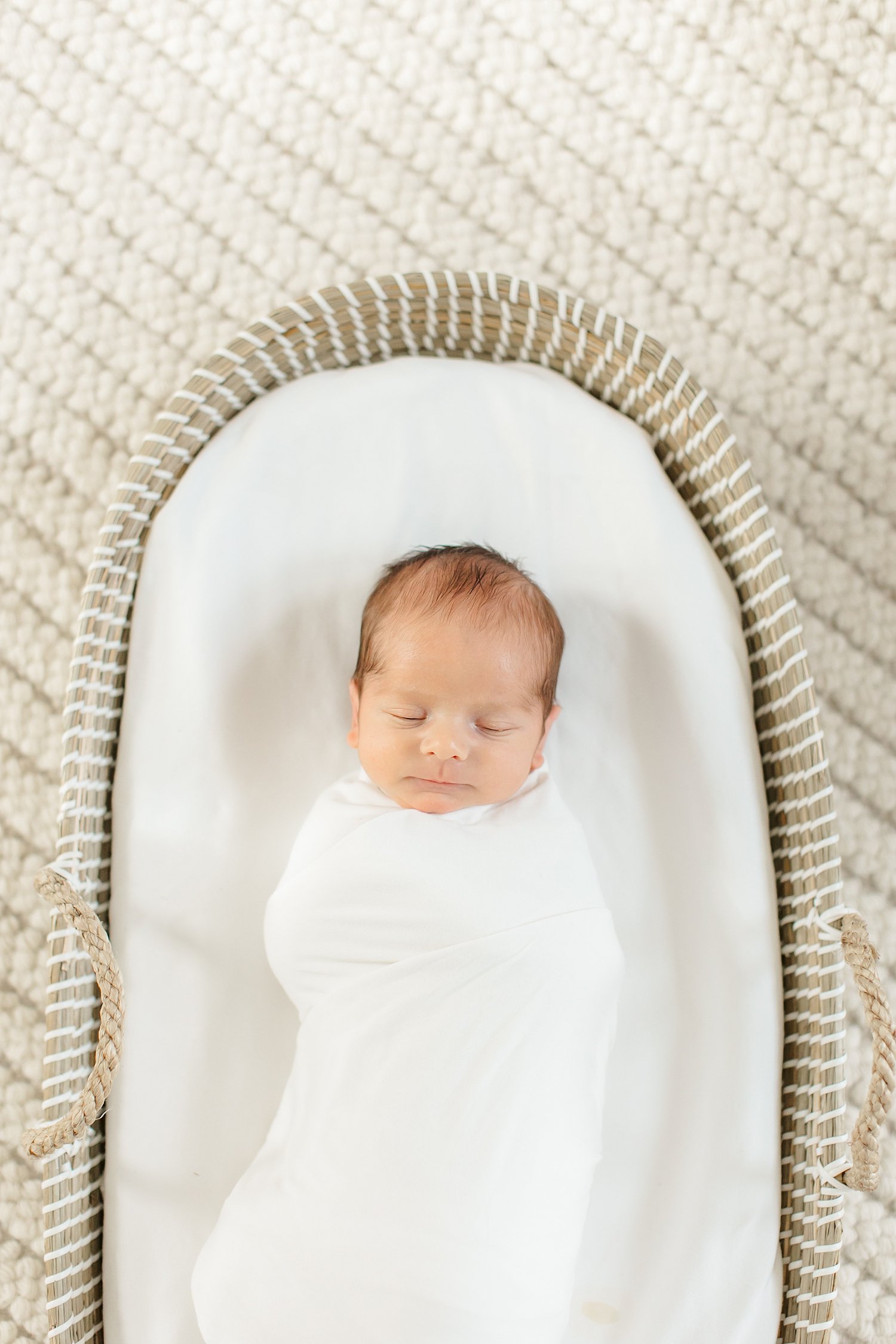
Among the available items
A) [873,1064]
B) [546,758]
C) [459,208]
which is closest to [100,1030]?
[546,758]

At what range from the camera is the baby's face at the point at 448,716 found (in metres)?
1.09

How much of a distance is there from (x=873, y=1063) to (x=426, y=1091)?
406 mm

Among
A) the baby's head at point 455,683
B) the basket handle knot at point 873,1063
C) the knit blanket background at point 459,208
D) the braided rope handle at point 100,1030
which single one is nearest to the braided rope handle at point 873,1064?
the basket handle knot at point 873,1063

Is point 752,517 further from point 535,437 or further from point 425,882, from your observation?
point 425,882

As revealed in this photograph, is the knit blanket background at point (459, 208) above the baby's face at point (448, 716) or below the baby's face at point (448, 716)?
above

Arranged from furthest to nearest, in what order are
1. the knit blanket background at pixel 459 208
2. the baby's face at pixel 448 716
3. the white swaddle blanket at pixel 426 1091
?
the knit blanket background at pixel 459 208 < the baby's face at pixel 448 716 < the white swaddle blanket at pixel 426 1091

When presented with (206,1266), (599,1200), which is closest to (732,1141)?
(599,1200)

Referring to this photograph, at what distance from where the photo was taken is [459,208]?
60.8 inches

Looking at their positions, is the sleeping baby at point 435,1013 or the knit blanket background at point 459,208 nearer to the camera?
the sleeping baby at point 435,1013

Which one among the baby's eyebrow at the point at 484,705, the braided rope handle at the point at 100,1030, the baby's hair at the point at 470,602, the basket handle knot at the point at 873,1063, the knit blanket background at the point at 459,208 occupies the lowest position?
the braided rope handle at the point at 100,1030

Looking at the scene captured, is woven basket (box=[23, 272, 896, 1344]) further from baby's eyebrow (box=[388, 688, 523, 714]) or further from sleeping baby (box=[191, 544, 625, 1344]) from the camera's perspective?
baby's eyebrow (box=[388, 688, 523, 714])

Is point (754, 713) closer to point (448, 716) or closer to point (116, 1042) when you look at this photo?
point (448, 716)

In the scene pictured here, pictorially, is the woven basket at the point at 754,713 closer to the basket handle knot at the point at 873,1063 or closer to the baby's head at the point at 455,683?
the basket handle knot at the point at 873,1063

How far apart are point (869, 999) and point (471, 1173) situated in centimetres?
40
